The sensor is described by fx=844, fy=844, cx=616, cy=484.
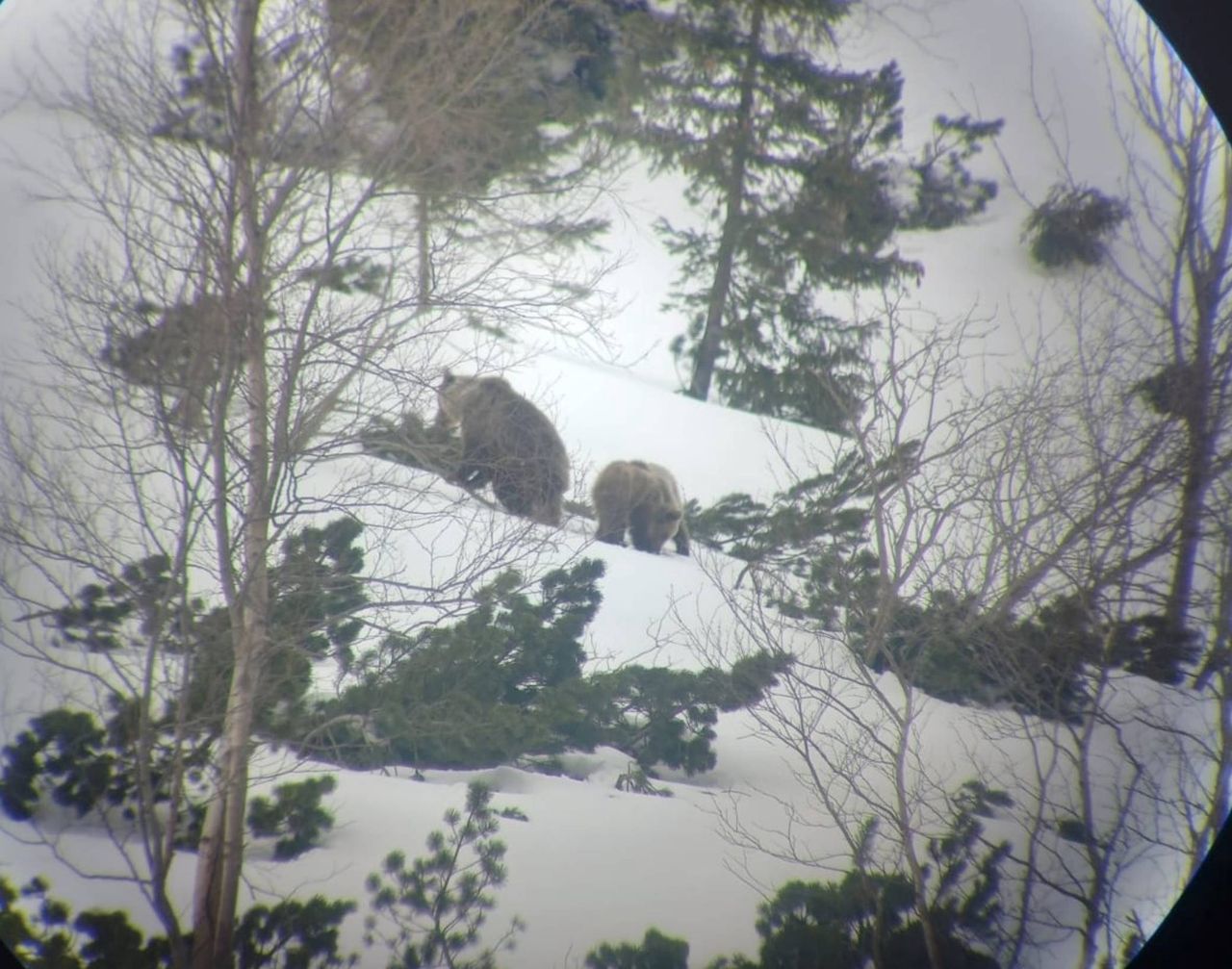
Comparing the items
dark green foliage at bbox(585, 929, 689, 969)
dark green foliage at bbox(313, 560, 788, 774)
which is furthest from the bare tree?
dark green foliage at bbox(585, 929, 689, 969)

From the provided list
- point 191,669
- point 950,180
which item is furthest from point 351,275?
point 950,180

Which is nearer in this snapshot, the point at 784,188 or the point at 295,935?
the point at 295,935

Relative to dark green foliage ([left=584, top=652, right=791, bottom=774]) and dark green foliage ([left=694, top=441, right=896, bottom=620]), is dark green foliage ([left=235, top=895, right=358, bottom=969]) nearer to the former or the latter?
dark green foliage ([left=584, top=652, right=791, bottom=774])

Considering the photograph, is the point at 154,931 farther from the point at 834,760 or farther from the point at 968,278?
the point at 968,278

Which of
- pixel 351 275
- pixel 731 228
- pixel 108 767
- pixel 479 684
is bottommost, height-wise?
pixel 108 767

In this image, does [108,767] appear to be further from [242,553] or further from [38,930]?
Result: [242,553]
